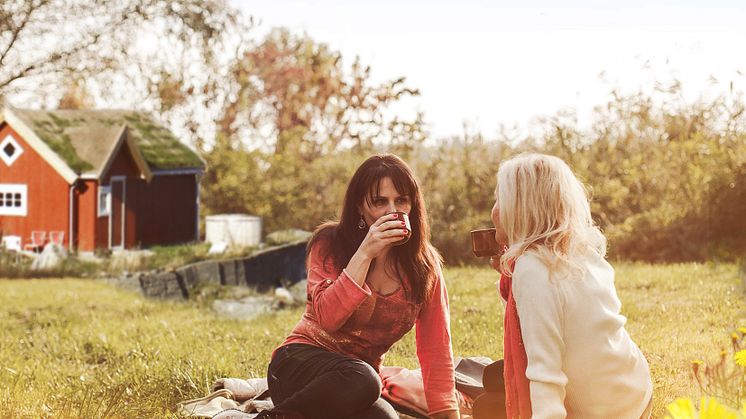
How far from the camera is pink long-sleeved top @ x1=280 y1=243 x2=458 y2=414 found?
378cm

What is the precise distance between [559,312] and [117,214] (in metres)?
16.8

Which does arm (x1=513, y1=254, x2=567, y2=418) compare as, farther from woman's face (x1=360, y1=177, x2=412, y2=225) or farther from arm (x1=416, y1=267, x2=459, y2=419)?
arm (x1=416, y1=267, x2=459, y2=419)

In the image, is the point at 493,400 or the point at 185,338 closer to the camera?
the point at 493,400

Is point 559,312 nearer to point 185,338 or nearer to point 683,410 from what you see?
point 683,410

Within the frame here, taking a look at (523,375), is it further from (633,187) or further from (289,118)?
(289,118)

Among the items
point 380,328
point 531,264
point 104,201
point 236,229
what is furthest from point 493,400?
point 104,201

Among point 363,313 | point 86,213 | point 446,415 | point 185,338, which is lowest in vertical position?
point 185,338

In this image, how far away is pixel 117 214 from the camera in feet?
60.7

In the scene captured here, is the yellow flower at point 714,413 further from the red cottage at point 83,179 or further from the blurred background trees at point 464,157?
the red cottage at point 83,179

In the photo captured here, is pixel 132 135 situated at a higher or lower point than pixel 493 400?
higher

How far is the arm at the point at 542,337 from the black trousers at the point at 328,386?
1.02 m

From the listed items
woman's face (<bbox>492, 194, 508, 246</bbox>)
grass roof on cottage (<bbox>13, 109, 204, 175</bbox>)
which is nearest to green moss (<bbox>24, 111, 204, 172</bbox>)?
grass roof on cottage (<bbox>13, 109, 204, 175</bbox>)

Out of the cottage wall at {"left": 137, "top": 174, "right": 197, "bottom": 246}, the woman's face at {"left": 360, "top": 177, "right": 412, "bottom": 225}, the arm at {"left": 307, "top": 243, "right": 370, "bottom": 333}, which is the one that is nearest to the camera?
the arm at {"left": 307, "top": 243, "right": 370, "bottom": 333}

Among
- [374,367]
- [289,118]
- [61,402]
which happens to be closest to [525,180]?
A: [374,367]
